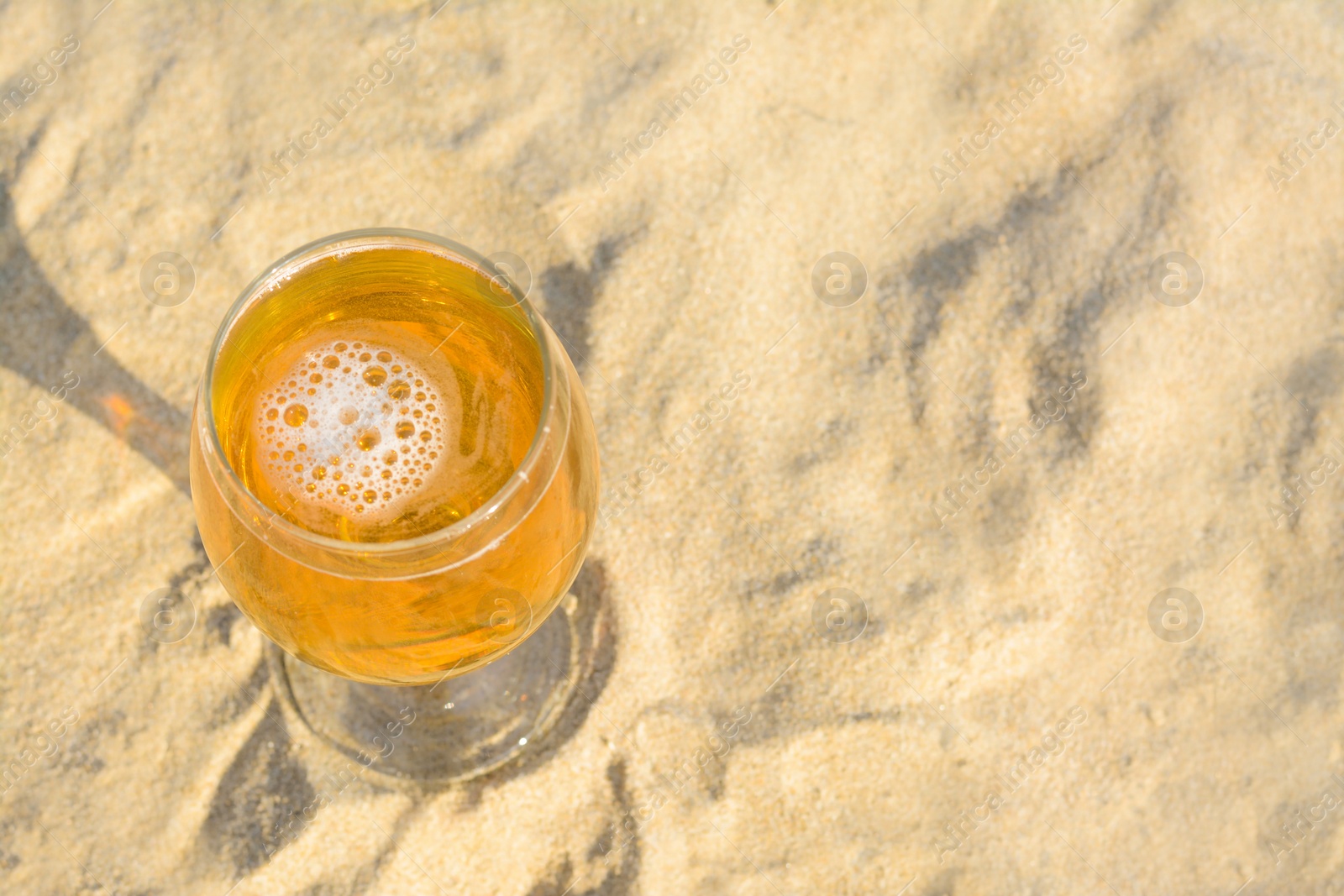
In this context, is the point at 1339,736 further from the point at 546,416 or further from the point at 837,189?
the point at 546,416

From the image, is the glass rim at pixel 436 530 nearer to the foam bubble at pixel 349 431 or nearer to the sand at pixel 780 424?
the foam bubble at pixel 349 431

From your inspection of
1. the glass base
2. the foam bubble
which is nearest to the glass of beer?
the foam bubble

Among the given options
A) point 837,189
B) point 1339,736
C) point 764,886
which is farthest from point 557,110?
point 1339,736

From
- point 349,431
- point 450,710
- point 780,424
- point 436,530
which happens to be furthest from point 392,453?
point 780,424

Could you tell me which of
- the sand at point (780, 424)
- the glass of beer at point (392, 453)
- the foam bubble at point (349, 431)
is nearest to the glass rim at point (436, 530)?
the glass of beer at point (392, 453)

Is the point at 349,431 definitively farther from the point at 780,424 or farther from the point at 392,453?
the point at 780,424

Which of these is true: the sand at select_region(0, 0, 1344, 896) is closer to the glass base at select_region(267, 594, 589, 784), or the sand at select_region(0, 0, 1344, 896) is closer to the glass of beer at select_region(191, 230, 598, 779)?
the glass base at select_region(267, 594, 589, 784)
